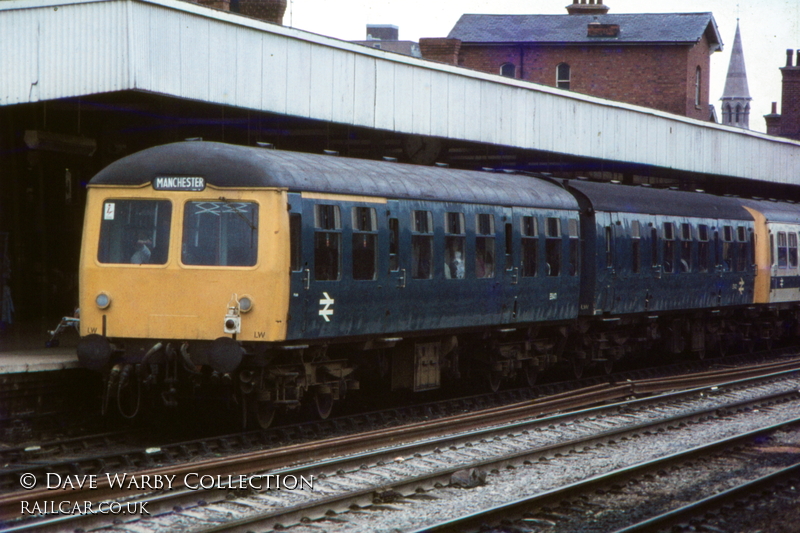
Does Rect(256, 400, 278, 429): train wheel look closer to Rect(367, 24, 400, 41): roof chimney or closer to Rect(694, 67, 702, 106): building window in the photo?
Rect(694, 67, 702, 106): building window

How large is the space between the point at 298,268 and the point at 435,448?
2374 millimetres

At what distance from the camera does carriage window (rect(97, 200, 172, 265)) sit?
1186cm

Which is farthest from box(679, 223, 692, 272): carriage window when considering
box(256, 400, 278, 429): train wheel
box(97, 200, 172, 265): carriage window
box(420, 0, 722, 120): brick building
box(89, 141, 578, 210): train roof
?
box(420, 0, 722, 120): brick building

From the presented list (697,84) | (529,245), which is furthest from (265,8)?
(697,84)

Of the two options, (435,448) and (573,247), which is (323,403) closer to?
(435,448)

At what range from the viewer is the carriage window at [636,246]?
18906 mm

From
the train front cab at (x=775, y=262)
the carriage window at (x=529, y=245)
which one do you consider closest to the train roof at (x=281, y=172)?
the carriage window at (x=529, y=245)

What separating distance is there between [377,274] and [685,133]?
48.6ft

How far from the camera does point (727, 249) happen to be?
2230 centimetres

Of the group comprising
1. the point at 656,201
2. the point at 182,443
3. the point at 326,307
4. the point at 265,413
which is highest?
the point at 656,201

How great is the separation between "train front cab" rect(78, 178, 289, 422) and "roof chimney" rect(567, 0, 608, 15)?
4433 centimetres

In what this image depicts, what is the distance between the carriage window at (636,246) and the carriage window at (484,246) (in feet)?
14.5

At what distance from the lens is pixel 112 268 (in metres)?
11.9

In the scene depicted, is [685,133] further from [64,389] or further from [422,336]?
[64,389]
